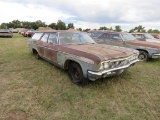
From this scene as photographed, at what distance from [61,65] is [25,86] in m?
1.27

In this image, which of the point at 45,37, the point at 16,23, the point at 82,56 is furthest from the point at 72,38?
the point at 16,23

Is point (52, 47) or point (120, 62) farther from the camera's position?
point (52, 47)

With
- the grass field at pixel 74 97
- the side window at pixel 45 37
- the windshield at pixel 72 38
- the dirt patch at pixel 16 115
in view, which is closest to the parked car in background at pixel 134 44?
the grass field at pixel 74 97

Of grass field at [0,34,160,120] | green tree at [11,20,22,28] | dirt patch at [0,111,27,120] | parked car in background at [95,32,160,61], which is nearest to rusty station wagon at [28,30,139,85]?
grass field at [0,34,160,120]

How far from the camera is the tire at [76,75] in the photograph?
405 centimetres

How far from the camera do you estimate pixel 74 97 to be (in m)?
3.69

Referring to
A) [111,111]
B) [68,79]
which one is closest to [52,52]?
[68,79]

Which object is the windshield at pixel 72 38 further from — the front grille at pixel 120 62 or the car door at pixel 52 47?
the front grille at pixel 120 62

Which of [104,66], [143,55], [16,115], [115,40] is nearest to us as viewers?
[16,115]

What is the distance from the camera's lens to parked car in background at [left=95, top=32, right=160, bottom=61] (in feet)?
23.0

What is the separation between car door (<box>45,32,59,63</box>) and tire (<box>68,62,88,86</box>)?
84cm

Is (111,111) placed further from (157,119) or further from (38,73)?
(38,73)

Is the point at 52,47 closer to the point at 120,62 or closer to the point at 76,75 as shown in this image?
the point at 76,75

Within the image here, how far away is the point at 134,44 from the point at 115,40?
1092 millimetres
